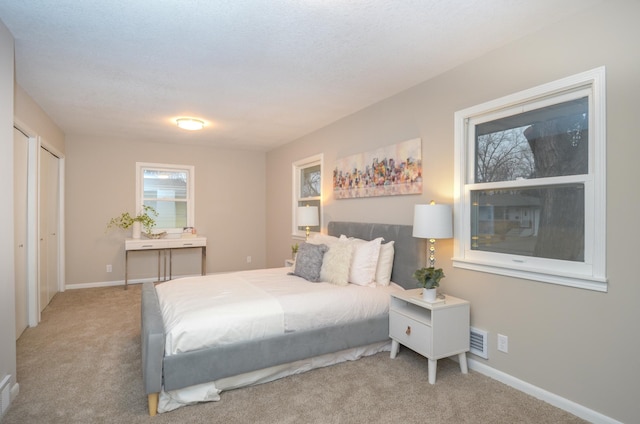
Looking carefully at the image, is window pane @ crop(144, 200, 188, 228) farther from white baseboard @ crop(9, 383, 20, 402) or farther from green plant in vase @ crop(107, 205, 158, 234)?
white baseboard @ crop(9, 383, 20, 402)

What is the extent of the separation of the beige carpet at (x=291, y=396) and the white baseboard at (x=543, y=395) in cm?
4

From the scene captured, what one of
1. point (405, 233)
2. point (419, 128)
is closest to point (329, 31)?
point (419, 128)

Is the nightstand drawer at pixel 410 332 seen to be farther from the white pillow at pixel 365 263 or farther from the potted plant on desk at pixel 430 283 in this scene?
the white pillow at pixel 365 263

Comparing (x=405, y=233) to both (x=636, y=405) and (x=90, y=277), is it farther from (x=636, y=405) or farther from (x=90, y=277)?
(x=90, y=277)

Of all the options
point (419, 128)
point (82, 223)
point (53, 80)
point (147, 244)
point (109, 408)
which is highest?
point (53, 80)

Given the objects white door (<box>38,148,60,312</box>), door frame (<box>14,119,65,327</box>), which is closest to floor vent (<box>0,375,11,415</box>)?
door frame (<box>14,119,65,327</box>)

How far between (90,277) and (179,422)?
14.7ft

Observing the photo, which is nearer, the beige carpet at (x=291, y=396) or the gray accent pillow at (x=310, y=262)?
the beige carpet at (x=291, y=396)

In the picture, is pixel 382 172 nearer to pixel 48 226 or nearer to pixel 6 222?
pixel 6 222

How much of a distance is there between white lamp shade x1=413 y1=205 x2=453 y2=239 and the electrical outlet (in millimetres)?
810

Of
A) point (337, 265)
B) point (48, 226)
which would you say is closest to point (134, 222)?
point (48, 226)

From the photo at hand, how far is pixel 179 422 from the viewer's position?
2.00 meters

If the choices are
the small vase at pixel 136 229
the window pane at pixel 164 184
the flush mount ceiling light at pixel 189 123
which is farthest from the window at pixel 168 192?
the flush mount ceiling light at pixel 189 123

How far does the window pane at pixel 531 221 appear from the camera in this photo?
215 centimetres
